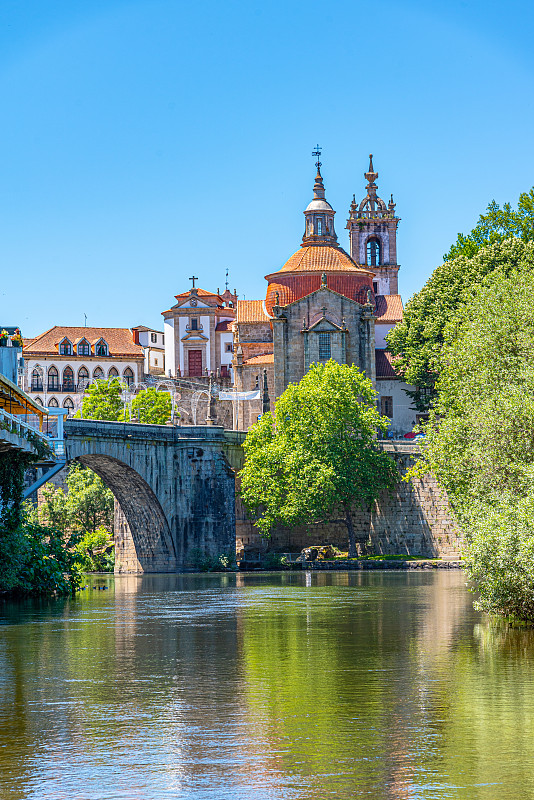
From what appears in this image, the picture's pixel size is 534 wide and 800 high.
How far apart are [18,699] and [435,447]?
24661 mm

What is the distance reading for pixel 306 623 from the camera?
32.5 meters

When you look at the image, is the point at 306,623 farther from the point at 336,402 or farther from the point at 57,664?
the point at 336,402

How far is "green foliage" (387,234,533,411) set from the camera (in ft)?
224

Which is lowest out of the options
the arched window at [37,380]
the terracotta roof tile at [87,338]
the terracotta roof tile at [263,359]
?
the terracotta roof tile at [263,359]

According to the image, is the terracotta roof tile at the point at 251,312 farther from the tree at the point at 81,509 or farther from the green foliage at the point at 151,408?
the tree at the point at 81,509

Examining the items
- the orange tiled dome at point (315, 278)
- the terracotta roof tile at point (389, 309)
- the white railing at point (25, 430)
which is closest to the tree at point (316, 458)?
the orange tiled dome at point (315, 278)

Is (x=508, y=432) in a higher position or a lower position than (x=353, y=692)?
higher

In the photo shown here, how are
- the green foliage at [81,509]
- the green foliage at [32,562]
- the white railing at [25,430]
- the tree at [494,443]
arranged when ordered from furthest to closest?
the green foliage at [81,509] → the green foliage at [32,562] → the white railing at [25,430] → the tree at [494,443]

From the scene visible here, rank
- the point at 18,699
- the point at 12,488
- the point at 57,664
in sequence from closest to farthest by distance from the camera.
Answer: the point at 18,699 < the point at 57,664 < the point at 12,488

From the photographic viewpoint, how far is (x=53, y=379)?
121 metres

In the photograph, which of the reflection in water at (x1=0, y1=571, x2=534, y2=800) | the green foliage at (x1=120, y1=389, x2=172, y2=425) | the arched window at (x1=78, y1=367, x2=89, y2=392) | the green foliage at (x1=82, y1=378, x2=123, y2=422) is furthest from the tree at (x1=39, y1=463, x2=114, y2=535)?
the reflection in water at (x1=0, y1=571, x2=534, y2=800)

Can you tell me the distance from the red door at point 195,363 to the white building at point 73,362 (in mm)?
5014

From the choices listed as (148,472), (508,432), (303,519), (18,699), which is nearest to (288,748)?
(18,699)

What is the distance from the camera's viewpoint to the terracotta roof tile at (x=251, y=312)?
95.9 metres
